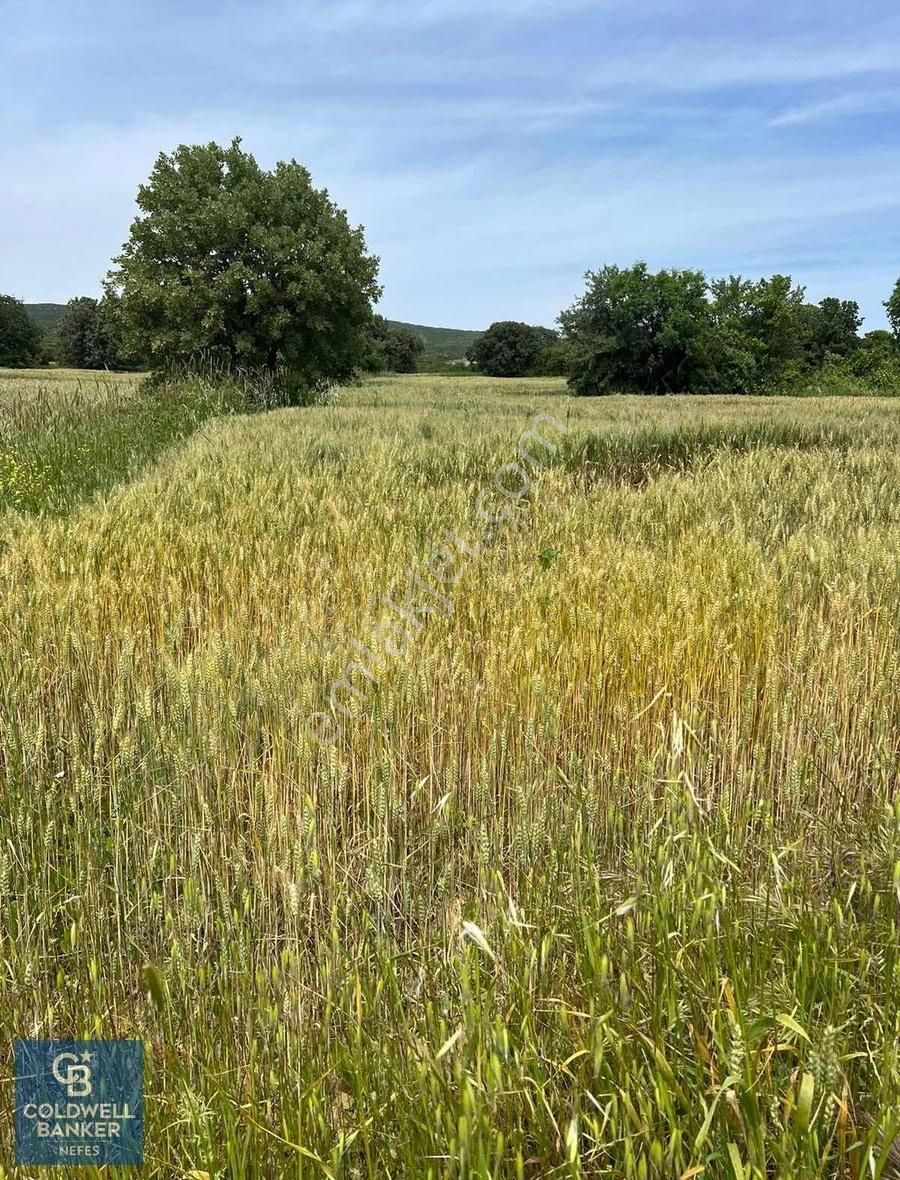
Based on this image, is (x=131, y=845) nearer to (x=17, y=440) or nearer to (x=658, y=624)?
(x=658, y=624)

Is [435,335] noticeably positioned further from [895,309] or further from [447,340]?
[895,309]

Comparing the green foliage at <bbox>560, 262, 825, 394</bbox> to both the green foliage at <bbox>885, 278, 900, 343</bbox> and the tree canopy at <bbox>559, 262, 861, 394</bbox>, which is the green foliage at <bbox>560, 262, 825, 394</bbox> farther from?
the green foliage at <bbox>885, 278, 900, 343</bbox>

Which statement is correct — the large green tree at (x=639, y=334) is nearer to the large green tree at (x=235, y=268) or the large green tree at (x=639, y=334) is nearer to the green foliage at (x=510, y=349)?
the large green tree at (x=235, y=268)

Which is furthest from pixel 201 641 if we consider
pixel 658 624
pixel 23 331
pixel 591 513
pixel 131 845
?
pixel 23 331

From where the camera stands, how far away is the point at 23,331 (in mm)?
73250

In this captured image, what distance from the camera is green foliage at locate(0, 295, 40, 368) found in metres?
70.1

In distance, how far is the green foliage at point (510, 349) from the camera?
268 ft

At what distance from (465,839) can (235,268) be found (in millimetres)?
18189

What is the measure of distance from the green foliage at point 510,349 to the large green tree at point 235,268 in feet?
206

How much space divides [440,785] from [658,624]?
2.69 feet

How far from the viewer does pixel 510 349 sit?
82.0 metres

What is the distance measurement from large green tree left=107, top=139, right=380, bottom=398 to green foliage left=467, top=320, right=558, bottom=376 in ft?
206

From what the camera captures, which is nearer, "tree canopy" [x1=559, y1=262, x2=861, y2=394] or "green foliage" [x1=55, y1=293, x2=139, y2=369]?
"tree canopy" [x1=559, y1=262, x2=861, y2=394]

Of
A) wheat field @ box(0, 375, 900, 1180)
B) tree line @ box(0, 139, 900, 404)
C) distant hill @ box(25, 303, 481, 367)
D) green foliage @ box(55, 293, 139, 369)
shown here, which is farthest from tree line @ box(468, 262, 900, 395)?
distant hill @ box(25, 303, 481, 367)
